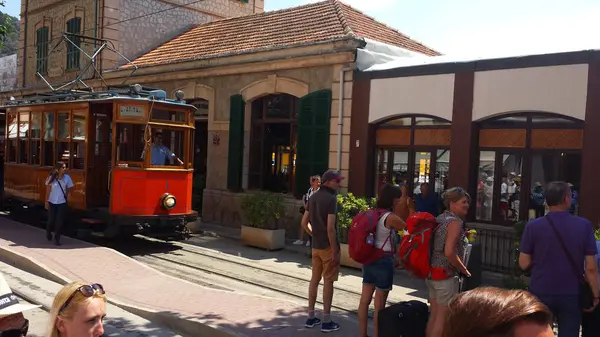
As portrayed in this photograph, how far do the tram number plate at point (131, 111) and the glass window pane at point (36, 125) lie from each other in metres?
3.62

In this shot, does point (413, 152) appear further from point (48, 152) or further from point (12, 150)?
point (12, 150)

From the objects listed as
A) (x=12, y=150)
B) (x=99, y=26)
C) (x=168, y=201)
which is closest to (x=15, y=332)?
(x=168, y=201)

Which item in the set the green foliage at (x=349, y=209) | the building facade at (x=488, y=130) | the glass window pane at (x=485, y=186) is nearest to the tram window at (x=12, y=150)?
the building facade at (x=488, y=130)

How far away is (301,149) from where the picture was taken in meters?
14.0

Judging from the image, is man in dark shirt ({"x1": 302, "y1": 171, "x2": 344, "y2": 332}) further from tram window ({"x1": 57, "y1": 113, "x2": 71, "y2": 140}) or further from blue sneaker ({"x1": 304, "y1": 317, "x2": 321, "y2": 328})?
tram window ({"x1": 57, "y1": 113, "x2": 71, "y2": 140})

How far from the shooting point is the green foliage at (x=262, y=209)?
12594 mm

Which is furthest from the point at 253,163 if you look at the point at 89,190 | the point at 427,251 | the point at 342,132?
the point at 427,251

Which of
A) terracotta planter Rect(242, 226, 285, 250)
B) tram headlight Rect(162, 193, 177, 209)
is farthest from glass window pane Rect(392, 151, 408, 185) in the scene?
tram headlight Rect(162, 193, 177, 209)

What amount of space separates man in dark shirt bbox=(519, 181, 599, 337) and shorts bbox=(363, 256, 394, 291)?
4.97 feet

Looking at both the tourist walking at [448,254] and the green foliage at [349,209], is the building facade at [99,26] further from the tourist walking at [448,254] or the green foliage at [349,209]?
the tourist walking at [448,254]

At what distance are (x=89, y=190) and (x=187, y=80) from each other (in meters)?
6.19

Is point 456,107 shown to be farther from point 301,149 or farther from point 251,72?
point 251,72

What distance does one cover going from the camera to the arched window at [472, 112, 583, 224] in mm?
10086

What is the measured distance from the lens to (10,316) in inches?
98.7
